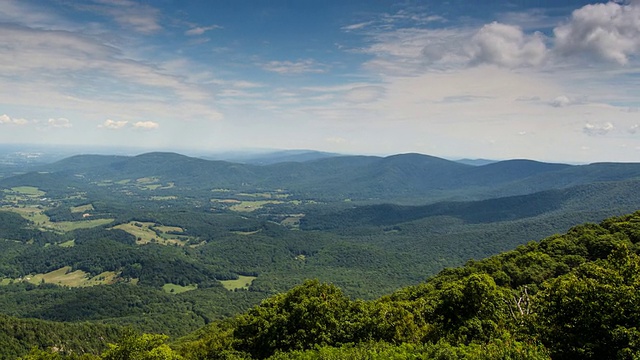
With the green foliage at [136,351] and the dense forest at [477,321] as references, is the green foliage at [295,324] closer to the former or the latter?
the dense forest at [477,321]

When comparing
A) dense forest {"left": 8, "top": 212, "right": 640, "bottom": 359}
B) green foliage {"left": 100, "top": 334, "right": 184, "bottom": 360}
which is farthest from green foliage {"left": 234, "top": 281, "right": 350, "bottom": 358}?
green foliage {"left": 100, "top": 334, "right": 184, "bottom": 360}

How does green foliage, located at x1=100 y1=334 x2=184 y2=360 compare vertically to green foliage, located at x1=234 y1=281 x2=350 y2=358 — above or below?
below

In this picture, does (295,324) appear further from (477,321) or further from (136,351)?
(477,321)

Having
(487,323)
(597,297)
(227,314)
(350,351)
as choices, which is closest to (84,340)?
(227,314)

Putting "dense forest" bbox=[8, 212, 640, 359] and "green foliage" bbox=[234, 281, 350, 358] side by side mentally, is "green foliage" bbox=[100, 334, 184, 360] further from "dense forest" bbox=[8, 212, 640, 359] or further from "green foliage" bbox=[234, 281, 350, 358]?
"green foliage" bbox=[234, 281, 350, 358]

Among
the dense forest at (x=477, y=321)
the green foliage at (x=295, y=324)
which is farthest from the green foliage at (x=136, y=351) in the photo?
the green foliage at (x=295, y=324)

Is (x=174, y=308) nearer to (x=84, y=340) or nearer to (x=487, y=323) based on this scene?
(x=84, y=340)

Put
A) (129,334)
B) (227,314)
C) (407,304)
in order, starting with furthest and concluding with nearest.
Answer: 1. (227,314)
2. (407,304)
3. (129,334)

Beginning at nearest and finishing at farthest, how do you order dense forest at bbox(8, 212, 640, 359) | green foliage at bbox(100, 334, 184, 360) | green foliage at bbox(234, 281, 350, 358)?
1. dense forest at bbox(8, 212, 640, 359)
2. green foliage at bbox(100, 334, 184, 360)
3. green foliage at bbox(234, 281, 350, 358)
